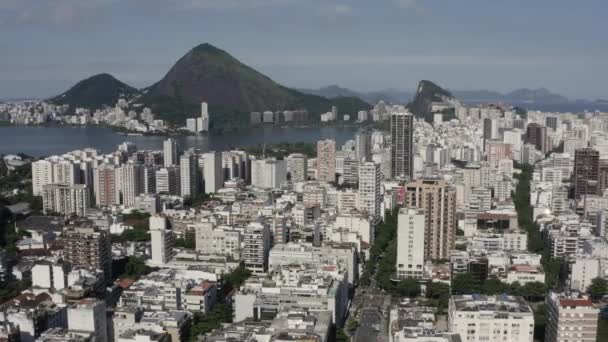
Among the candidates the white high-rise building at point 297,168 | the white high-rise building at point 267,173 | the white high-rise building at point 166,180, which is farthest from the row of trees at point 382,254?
the white high-rise building at point 166,180

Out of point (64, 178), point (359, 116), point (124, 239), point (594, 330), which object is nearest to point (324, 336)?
point (594, 330)

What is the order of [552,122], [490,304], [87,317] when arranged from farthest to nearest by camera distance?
[552,122]
[87,317]
[490,304]

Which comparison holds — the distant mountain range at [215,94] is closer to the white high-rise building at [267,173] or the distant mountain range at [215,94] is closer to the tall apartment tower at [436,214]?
the white high-rise building at [267,173]

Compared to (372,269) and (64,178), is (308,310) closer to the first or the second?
(372,269)

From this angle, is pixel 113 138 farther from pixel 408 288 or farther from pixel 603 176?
pixel 408 288

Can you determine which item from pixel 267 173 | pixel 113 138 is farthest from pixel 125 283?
pixel 113 138

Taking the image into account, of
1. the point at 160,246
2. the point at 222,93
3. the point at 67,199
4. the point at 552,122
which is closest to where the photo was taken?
the point at 160,246

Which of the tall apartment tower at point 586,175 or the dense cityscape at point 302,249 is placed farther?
the tall apartment tower at point 586,175
